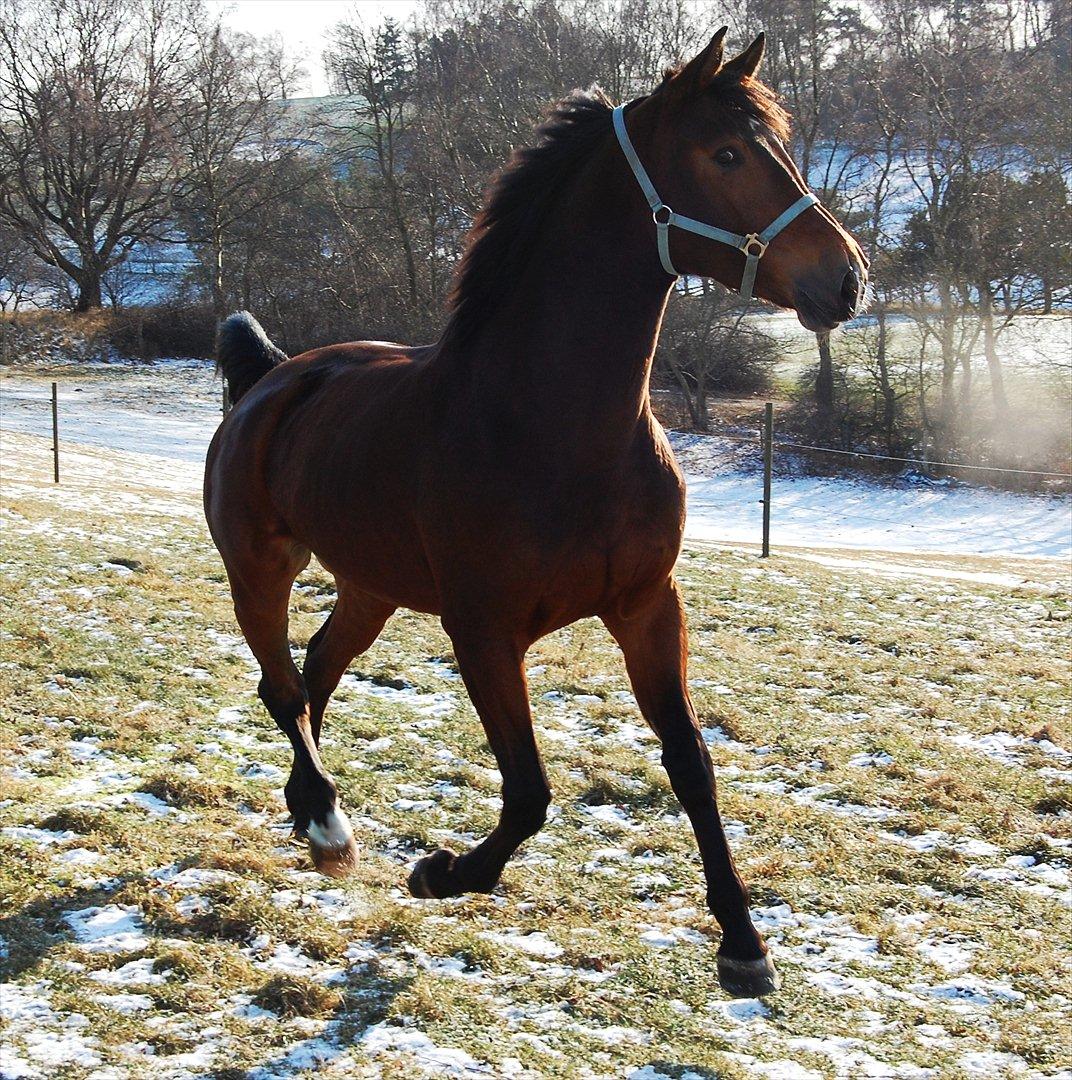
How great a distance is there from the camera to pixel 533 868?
4363mm

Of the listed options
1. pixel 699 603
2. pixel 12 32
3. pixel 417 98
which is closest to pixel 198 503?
pixel 699 603

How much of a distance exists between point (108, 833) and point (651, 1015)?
225 centimetres

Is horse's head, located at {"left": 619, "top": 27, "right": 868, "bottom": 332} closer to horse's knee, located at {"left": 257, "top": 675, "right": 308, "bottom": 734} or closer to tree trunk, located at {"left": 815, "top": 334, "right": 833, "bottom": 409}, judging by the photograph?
horse's knee, located at {"left": 257, "top": 675, "right": 308, "bottom": 734}

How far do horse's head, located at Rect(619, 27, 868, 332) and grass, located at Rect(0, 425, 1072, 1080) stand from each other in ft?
6.80

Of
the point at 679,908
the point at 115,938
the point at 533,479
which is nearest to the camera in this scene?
the point at 533,479

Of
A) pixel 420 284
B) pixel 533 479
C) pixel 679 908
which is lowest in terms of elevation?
pixel 679 908

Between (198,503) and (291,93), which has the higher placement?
(291,93)

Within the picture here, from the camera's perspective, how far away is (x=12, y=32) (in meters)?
37.1

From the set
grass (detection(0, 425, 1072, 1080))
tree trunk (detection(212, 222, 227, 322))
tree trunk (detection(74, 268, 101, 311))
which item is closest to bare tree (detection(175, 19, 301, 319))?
tree trunk (detection(212, 222, 227, 322))

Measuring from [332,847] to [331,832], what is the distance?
0.21 feet

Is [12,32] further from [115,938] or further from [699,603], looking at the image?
[115,938]

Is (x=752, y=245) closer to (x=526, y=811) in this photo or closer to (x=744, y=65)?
(x=744, y=65)

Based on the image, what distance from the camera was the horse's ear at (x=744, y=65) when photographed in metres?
3.21

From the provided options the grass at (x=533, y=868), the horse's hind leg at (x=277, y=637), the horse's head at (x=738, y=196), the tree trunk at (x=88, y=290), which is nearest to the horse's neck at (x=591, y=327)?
the horse's head at (x=738, y=196)
